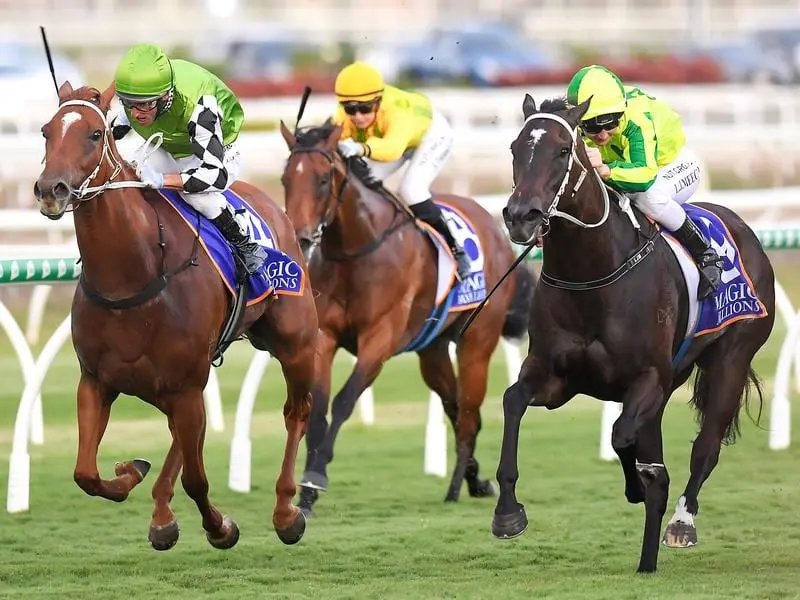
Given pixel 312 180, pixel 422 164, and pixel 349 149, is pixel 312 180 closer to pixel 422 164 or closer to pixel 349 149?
pixel 349 149

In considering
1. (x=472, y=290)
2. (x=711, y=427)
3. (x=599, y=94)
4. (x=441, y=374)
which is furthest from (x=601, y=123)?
(x=441, y=374)

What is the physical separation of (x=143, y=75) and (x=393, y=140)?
2380 mm

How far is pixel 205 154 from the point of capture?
17.7 feet

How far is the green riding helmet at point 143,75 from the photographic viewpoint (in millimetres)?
5109

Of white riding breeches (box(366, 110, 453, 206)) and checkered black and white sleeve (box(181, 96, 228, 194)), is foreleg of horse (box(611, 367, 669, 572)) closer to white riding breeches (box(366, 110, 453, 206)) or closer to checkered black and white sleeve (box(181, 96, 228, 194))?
checkered black and white sleeve (box(181, 96, 228, 194))

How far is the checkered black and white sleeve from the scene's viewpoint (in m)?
5.37

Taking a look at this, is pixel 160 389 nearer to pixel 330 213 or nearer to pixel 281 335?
pixel 281 335

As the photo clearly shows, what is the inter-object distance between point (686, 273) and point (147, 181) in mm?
1888

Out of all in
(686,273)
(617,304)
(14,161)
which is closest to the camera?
(617,304)

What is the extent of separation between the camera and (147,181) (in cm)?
513

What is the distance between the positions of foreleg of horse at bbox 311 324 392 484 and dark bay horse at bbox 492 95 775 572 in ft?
4.43

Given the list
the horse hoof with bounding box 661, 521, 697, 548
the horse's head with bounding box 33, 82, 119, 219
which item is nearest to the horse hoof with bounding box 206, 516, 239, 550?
the horse's head with bounding box 33, 82, 119, 219

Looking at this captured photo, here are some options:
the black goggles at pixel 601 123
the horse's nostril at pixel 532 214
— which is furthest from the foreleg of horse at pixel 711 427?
the horse's nostril at pixel 532 214

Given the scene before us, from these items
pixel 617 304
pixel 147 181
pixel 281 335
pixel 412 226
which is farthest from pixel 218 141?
pixel 412 226
